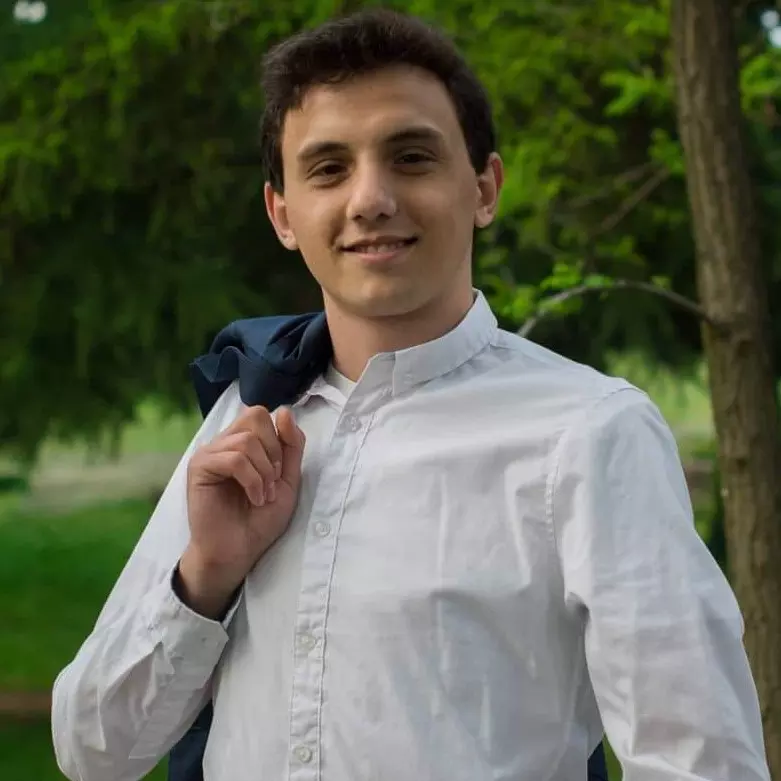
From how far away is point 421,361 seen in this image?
0.94 meters

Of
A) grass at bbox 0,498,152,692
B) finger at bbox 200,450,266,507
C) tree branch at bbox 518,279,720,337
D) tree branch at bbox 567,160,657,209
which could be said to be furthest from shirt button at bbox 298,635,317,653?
grass at bbox 0,498,152,692

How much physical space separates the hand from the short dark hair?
0.85ft

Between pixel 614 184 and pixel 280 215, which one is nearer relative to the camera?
pixel 280 215

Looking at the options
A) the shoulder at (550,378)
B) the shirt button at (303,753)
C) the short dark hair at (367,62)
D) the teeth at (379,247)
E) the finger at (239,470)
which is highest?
the short dark hair at (367,62)

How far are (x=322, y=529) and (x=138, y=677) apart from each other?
0.22m

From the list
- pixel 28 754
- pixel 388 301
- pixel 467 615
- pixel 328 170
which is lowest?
pixel 28 754

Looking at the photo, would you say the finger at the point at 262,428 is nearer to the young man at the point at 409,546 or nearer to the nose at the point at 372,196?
Result: the young man at the point at 409,546

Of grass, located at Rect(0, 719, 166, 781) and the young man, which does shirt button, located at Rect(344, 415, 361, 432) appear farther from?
grass, located at Rect(0, 719, 166, 781)

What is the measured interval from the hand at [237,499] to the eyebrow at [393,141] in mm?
220

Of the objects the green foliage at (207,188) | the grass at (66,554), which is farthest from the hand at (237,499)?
the grass at (66,554)

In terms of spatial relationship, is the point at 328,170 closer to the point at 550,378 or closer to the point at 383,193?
the point at 383,193

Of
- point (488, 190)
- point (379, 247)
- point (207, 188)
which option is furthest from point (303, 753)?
point (207, 188)

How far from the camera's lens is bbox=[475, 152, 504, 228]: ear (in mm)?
1021

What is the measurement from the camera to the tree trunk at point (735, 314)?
205cm
